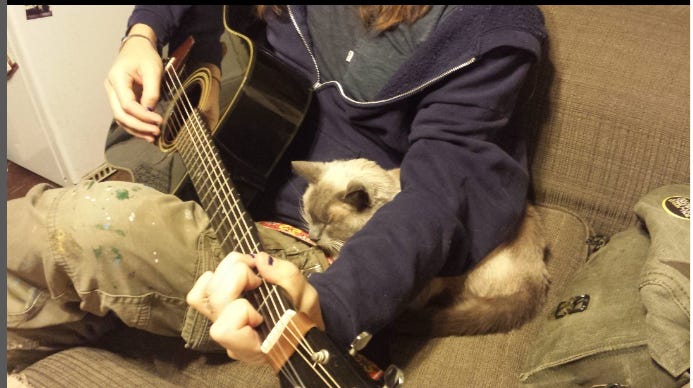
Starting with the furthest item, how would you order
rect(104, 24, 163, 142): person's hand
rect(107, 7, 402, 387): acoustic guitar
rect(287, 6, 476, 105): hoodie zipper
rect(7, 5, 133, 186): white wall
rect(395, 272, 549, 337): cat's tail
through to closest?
1. rect(7, 5, 133, 186): white wall
2. rect(104, 24, 163, 142): person's hand
3. rect(395, 272, 549, 337): cat's tail
4. rect(287, 6, 476, 105): hoodie zipper
5. rect(107, 7, 402, 387): acoustic guitar

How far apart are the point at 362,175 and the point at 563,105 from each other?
0.43 m

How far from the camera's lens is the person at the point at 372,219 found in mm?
700

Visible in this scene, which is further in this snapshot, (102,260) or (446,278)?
(446,278)

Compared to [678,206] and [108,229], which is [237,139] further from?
[678,206]

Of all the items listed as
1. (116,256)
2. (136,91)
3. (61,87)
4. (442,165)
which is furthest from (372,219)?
(61,87)

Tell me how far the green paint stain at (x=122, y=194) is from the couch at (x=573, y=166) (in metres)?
0.28

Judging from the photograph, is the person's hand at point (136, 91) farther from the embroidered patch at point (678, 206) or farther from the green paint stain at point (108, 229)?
the embroidered patch at point (678, 206)

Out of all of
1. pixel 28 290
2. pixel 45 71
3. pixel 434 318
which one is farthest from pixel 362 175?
pixel 45 71

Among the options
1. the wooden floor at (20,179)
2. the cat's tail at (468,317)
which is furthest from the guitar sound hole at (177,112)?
the wooden floor at (20,179)

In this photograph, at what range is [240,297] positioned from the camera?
0.55m

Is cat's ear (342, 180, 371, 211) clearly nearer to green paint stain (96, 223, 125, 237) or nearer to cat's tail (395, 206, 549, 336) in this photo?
cat's tail (395, 206, 549, 336)

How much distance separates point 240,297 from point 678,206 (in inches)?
29.2

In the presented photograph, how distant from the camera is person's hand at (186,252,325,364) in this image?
0.52m

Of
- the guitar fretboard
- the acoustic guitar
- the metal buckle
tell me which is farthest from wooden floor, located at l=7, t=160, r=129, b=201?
the metal buckle
